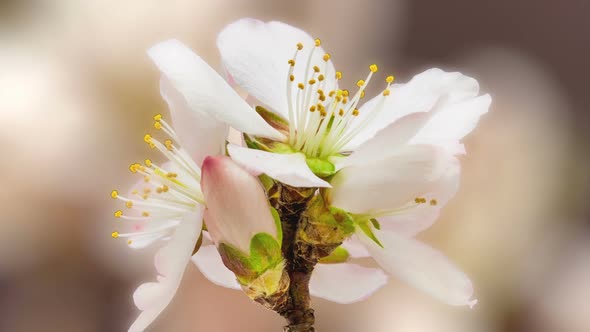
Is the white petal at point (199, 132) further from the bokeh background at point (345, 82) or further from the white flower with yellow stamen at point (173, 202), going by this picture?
the bokeh background at point (345, 82)

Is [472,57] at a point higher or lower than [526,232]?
higher

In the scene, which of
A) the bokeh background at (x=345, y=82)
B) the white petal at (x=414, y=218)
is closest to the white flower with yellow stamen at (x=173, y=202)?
the white petal at (x=414, y=218)

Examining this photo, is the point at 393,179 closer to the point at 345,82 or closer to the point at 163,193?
the point at 163,193

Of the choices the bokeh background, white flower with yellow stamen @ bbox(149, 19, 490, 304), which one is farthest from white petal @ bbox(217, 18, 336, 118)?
the bokeh background

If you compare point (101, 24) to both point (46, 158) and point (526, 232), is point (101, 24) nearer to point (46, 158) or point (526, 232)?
point (46, 158)

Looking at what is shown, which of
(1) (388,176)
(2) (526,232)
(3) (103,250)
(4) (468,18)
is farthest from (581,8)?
(1) (388,176)

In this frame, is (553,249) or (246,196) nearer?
(246,196)

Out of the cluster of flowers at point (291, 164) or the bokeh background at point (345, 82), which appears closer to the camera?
the cluster of flowers at point (291, 164)
